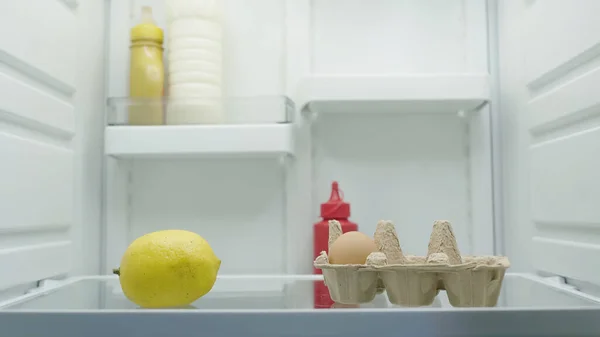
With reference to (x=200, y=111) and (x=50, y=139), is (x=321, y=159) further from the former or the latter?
(x=50, y=139)

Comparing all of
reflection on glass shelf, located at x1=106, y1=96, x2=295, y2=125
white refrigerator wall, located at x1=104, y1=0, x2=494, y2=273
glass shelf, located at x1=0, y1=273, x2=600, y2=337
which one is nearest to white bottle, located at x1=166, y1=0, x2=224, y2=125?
reflection on glass shelf, located at x1=106, y1=96, x2=295, y2=125

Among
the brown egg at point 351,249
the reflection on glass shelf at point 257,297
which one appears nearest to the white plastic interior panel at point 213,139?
the reflection on glass shelf at point 257,297

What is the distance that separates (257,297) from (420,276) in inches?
9.9

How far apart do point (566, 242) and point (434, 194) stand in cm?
35

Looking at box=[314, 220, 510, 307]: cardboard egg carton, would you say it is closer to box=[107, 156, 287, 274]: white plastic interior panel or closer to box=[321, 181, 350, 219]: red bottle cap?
box=[321, 181, 350, 219]: red bottle cap

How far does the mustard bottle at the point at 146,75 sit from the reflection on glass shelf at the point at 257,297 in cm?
34

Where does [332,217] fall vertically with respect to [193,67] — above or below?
below

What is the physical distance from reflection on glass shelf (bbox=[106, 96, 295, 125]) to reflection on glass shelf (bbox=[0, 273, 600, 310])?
324 millimetres

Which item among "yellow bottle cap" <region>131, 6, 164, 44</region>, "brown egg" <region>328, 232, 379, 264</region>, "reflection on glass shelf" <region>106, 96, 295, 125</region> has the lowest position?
"brown egg" <region>328, 232, 379, 264</region>

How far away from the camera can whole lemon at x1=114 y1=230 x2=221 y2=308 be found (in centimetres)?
77

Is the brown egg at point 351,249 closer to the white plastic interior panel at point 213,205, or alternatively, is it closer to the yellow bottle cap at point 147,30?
the white plastic interior panel at point 213,205

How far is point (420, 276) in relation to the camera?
754 mm

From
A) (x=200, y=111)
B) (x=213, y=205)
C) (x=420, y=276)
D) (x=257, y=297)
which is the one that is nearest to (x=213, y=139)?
(x=200, y=111)

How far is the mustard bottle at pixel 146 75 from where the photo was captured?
3.93 ft
